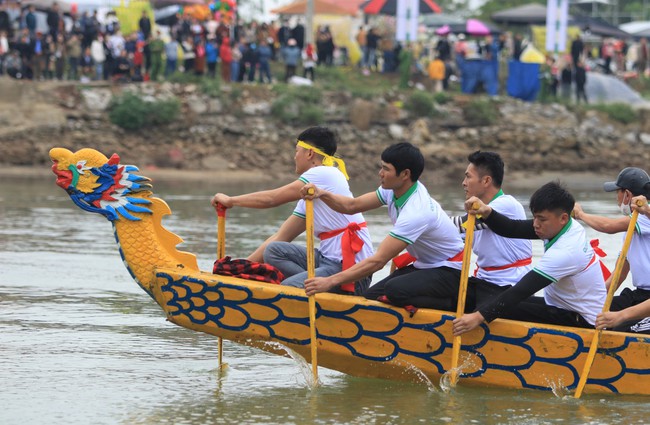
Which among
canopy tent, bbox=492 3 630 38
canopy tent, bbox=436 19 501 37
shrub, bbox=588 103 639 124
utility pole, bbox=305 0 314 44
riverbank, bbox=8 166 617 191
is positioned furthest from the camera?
canopy tent, bbox=492 3 630 38

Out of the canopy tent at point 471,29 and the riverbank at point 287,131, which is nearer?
the riverbank at point 287,131

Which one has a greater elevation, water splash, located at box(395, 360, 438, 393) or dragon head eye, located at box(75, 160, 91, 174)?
dragon head eye, located at box(75, 160, 91, 174)

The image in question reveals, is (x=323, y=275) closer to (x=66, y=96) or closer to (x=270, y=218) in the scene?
(x=270, y=218)

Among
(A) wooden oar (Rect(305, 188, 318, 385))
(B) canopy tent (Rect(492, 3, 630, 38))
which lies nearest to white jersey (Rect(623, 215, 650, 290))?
(A) wooden oar (Rect(305, 188, 318, 385))

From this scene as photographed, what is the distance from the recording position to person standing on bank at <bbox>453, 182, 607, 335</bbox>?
22.2 ft

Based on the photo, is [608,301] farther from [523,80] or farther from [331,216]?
[523,80]

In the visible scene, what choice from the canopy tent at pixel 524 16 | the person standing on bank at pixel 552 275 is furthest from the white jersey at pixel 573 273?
the canopy tent at pixel 524 16

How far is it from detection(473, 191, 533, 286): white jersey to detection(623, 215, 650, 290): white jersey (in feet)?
2.56

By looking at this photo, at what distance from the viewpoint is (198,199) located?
2055 cm

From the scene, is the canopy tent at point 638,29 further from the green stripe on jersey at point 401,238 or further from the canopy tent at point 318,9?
the green stripe on jersey at point 401,238

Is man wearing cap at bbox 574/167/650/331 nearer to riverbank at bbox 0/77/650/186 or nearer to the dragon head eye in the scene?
the dragon head eye

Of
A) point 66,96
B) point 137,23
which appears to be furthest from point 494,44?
point 66,96

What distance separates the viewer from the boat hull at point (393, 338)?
22.9 ft

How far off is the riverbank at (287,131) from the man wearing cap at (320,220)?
659 inches
